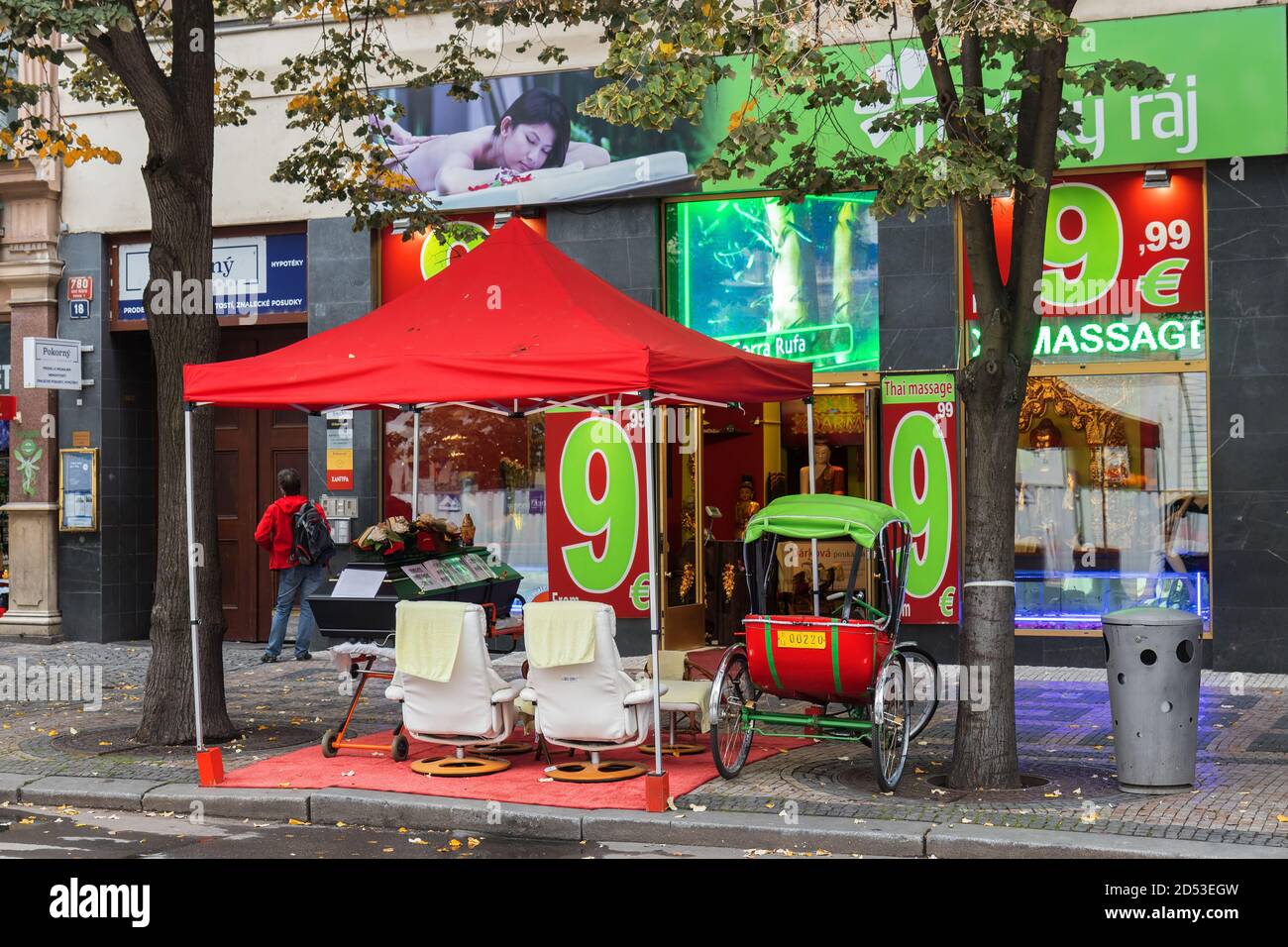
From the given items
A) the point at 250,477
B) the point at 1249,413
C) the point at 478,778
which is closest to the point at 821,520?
the point at 478,778

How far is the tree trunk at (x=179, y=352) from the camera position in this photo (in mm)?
Result: 10920

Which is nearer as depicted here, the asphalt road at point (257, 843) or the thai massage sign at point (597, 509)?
the asphalt road at point (257, 843)

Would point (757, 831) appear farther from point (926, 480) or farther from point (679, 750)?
point (926, 480)

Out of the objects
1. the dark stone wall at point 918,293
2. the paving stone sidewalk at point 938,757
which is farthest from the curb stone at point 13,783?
the dark stone wall at point 918,293

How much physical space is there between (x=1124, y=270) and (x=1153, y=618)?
624 centimetres

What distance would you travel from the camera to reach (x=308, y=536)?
50.8 feet

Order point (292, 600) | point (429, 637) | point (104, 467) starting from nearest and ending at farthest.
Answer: point (429, 637), point (292, 600), point (104, 467)

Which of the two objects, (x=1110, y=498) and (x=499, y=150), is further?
(x=499, y=150)

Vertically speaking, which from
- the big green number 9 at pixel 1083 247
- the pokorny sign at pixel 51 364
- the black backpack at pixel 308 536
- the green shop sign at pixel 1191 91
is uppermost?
the green shop sign at pixel 1191 91

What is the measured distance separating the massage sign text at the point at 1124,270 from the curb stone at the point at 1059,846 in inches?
274

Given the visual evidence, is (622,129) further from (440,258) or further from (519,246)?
(519,246)

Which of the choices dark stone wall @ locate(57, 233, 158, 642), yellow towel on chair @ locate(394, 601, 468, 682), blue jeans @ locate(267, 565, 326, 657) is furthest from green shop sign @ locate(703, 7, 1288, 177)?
dark stone wall @ locate(57, 233, 158, 642)

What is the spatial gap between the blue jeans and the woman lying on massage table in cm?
425

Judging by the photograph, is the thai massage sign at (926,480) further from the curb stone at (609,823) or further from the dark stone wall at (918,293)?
the curb stone at (609,823)
